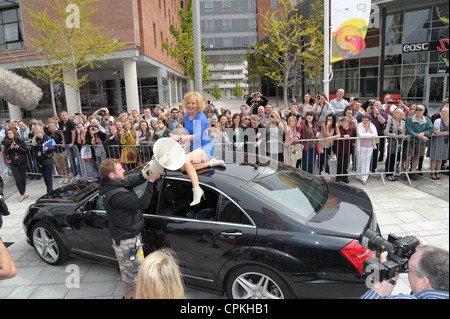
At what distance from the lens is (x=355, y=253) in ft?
9.63

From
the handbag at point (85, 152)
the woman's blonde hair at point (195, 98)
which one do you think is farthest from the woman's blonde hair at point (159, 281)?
the handbag at point (85, 152)

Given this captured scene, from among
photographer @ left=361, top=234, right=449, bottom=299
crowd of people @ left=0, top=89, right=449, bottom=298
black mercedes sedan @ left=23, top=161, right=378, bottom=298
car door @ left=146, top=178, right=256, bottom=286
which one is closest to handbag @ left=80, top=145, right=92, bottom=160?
crowd of people @ left=0, top=89, right=449, bottom=298

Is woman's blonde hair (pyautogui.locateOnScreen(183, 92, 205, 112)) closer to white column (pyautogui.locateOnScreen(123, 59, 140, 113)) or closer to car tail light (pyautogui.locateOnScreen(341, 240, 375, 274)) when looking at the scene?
car tail light (pyautogui.locateOnScreen(341, 240, 375, 274))

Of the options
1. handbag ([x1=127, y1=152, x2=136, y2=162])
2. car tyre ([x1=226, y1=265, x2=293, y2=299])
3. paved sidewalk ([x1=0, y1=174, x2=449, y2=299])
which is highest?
handbag ([x1=127, y1=152, x2=136, y2=162])

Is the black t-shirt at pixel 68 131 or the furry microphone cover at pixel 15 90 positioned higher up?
the furry microphone cover at pixel 15 90

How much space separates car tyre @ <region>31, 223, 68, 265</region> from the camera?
456 centimetres

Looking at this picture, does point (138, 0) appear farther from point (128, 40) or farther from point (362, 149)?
point (362, 149)

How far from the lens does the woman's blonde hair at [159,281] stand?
1.83 metres

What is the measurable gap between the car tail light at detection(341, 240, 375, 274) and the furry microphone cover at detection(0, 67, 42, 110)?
10.7 meters

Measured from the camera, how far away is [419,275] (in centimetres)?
174

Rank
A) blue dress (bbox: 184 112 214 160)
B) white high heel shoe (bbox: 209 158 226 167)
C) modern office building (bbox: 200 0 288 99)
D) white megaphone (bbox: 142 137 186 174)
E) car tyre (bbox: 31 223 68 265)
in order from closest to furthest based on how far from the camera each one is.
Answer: white megaphone (bbox: 142 137 186 174), white high heel shoe (bbox: 209 158 226 167), blue dress (bbox: 184 112 214 160), car tyre (bbox: 31 223 68 265), modern office building (bbox: 200 0 288 99)

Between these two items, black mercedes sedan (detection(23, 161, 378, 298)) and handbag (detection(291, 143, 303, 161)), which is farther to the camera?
handbag (detection(291, 143, 303, 161))

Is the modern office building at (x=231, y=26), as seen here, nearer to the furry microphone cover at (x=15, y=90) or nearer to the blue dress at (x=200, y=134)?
the furry microphone cover at (x=15, y=90)

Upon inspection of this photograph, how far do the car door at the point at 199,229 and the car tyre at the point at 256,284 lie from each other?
0.20m
